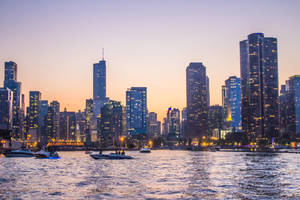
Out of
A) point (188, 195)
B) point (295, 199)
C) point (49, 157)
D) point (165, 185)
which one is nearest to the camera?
point (295, 199)

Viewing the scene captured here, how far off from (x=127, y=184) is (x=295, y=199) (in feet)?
66.8

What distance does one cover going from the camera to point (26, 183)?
4719 cm

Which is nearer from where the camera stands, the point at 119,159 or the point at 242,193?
the point at 242,193

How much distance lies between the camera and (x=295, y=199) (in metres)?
34.2

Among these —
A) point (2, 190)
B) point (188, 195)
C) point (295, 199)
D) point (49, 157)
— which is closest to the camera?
point (295, 199)

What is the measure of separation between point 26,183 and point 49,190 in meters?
8.16

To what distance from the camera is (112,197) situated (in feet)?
117

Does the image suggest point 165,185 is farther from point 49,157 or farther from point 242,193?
point 49,157

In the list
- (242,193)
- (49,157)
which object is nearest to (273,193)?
(242,193)

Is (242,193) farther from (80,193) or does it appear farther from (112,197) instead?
(80,193)

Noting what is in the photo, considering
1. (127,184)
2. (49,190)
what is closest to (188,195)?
(127,184)

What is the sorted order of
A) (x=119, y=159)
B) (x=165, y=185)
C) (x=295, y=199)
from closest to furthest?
(x=295, y=199) < (x=165, y=185) < (x=119, y=159)

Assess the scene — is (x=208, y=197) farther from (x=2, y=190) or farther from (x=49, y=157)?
(x=49, y=157)

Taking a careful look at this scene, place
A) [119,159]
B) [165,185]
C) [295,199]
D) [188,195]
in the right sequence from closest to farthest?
[295,199], [188,195], [165,185], [119,159]
